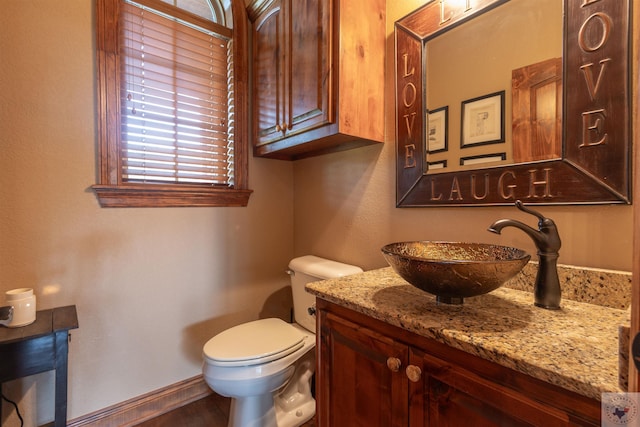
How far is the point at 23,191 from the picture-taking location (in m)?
1.24

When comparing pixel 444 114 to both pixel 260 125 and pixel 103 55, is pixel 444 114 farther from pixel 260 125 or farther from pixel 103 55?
pixel 103 55

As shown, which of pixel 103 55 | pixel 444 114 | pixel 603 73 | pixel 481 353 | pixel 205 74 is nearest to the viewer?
pixel 481 353

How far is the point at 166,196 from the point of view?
5.18 feet

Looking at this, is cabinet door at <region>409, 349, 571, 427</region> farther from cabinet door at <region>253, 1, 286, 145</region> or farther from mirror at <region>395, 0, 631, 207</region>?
cabinet door at <region>253, 1, 286, 145</region>

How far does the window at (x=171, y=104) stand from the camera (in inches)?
55.8

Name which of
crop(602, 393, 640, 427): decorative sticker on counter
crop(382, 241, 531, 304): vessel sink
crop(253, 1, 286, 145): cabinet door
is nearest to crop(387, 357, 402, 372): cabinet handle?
crop(382, 241, 531, 304): vessel sink

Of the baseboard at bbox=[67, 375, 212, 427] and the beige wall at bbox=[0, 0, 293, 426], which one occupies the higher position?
the beige wall at bbox=[0, 0, 293, 426]

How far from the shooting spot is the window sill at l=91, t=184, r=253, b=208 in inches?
56.0

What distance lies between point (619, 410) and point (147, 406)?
1.98 metres

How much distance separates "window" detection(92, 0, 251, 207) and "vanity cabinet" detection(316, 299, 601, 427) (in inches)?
47.5

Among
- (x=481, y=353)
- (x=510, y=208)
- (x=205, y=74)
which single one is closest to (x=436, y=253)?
(x=510, y=208)

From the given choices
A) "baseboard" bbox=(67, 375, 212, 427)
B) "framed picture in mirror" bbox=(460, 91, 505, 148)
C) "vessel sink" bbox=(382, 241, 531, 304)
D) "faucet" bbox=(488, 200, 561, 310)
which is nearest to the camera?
"vessel sink" bbox=(382, 241, 531, 304)

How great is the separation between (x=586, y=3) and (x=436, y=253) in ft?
2.87

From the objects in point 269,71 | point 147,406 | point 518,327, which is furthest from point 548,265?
point 147,406
